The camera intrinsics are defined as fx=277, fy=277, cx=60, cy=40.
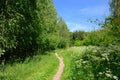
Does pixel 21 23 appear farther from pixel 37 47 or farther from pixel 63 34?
pixel 63 34

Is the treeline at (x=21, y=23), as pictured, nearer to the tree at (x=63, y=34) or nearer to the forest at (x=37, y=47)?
the forest at (x=37, y=47)

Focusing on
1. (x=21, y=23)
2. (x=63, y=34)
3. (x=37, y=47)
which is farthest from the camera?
(x=63, y=34)

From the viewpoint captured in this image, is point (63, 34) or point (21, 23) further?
point (63, 34)

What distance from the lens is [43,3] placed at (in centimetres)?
3300

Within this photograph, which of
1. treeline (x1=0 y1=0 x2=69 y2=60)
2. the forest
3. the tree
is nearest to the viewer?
the forest

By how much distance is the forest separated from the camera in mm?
15358

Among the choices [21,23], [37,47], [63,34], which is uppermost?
[63,34]

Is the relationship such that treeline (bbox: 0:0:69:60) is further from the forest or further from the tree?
the tree

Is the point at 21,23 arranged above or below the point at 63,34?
below

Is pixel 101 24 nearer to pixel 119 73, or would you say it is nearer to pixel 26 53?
pixel 119 73

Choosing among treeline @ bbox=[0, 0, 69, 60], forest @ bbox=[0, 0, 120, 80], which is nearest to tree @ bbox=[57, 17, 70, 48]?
forest @ bbox=[0, 0, 120, 80]

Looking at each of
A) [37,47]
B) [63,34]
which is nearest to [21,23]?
[37,47]

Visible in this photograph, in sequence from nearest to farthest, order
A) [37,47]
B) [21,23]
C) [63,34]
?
[21,23] → [37,47] → [63,34]

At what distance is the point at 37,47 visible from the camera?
42.1m
